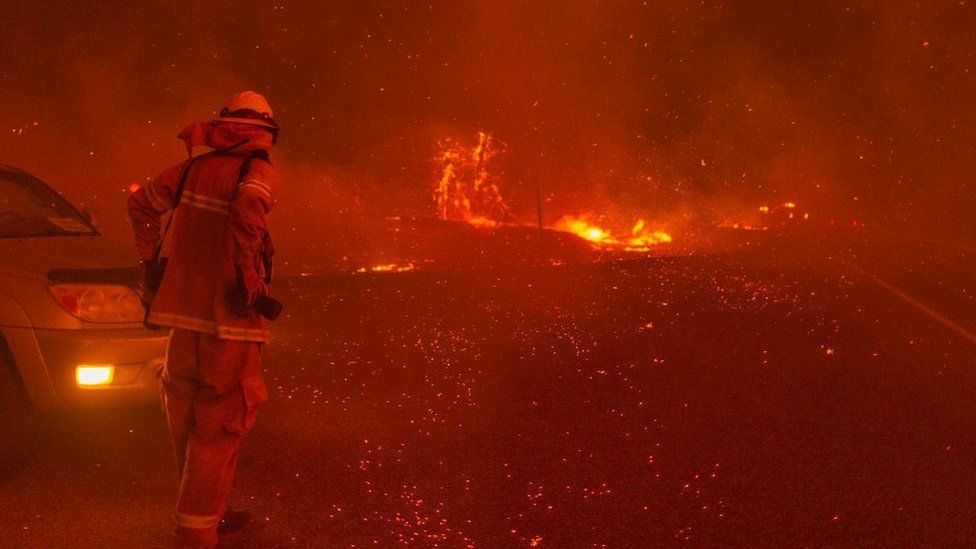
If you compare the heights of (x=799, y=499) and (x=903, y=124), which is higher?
(x=903, y=124)

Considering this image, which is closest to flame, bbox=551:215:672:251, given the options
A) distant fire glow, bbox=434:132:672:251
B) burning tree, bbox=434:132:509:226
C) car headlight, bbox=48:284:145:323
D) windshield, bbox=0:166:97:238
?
distant fire glow, bbox=434:132:672:251

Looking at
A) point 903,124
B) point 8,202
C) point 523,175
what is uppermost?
point 903,124

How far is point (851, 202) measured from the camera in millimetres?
48156

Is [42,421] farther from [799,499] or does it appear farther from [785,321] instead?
[785,321]

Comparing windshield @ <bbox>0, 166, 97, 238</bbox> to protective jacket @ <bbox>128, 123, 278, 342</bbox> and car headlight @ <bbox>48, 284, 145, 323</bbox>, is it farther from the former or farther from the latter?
protective jacket @ <bbox>128, 123, 278, 342</bbox>

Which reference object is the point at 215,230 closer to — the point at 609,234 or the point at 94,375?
the point at 94,375

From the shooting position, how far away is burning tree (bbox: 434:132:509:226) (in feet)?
74.3

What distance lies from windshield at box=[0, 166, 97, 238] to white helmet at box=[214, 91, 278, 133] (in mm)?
2156

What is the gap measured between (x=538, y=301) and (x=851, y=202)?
41864 millimetres

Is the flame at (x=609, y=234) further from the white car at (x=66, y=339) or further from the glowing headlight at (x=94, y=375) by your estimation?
the glowing headlight at (x=94, y=375)

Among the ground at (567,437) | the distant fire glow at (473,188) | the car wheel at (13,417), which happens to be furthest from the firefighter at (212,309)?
the distant fire glow at (473,188)

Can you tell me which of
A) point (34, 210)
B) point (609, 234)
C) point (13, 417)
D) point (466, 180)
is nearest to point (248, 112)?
point (13, 417)

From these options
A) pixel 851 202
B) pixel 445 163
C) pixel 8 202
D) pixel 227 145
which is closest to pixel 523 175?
pixel 445 163

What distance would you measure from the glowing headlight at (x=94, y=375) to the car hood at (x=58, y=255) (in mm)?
494
